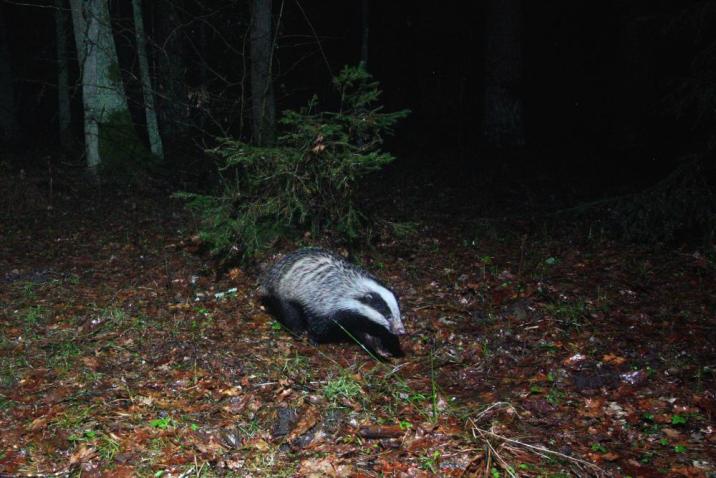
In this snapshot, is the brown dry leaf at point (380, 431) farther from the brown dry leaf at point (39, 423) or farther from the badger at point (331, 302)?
the brown dry leaf at point (39, 423)

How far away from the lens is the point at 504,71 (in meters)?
12.2

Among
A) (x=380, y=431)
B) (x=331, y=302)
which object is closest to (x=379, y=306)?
(x=331, y=302)

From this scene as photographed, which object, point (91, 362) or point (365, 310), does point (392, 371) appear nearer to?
point (365, 310)

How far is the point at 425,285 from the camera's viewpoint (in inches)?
249

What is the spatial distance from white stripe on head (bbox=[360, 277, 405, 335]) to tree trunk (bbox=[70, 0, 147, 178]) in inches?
289

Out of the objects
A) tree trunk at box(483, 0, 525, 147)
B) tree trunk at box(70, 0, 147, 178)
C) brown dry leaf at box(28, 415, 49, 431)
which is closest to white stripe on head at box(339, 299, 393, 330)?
brown dry leaf at box(28, 415, 49, 431)

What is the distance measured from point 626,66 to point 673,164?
114 inches

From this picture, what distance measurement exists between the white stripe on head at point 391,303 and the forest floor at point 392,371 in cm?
32

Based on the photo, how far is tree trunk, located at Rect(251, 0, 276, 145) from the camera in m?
7.52

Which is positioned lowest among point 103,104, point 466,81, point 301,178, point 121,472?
point 121,472

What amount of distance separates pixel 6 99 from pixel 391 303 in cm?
1680

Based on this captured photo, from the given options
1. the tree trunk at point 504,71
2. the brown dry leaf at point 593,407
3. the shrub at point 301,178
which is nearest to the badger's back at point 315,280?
the shrub at point 301,178

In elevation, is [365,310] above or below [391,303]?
below

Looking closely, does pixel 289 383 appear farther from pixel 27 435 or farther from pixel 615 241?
pixel 615 241
